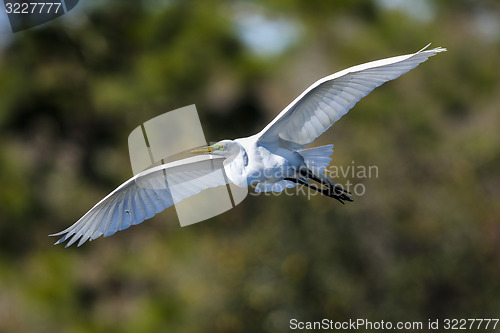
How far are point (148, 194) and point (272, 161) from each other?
2.27ft

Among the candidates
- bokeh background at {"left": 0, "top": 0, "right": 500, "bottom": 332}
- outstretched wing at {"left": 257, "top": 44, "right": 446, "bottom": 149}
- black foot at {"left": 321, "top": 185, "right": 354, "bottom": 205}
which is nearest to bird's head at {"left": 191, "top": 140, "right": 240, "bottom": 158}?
outstretched wing at {"left": 257, "top": 44, "right": 446, "bottom": 149}

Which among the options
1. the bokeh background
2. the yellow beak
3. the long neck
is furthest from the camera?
the bokeh background

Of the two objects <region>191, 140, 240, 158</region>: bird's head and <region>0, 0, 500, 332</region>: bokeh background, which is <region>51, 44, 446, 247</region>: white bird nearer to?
<region>191, 140, 240, 158</region>: bird's head

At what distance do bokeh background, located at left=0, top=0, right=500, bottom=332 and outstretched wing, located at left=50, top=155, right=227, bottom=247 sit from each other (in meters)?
2.17

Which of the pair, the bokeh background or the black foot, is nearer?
the black foot

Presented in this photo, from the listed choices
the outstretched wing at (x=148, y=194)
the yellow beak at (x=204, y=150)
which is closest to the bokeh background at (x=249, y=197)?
the outstretched wing at (x=148, y=194)

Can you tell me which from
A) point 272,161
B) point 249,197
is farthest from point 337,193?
point 249,197

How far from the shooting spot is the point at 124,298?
23.9 ft

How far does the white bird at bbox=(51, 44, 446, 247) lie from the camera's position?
2.56 m

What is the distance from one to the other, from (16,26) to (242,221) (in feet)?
10.0

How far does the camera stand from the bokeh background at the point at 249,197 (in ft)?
18.0

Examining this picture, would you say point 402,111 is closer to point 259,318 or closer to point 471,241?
point 471,241

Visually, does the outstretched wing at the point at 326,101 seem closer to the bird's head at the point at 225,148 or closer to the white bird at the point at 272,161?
the white bird at the point at 272,161

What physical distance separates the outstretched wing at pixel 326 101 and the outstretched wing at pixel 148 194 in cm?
38
